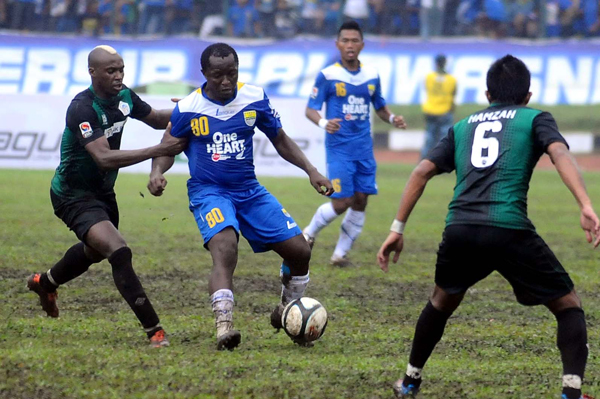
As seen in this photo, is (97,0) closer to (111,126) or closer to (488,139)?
(111,126)

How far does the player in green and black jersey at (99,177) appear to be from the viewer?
6570mm

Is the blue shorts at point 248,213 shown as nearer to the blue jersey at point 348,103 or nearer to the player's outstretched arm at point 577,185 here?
the player's outstretched arm at point 577,185

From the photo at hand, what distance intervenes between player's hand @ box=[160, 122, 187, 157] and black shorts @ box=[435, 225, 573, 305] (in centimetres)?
225

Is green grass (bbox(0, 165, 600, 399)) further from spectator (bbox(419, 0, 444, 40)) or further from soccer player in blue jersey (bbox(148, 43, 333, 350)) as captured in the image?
spectator (bbox(419, 0, 444, 40))

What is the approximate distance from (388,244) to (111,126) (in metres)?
2.68

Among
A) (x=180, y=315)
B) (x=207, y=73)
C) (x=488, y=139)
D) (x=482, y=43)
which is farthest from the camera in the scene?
(x=482, y=43)

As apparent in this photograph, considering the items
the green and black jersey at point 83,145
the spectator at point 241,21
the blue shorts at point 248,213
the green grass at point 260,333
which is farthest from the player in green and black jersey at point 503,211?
the spectator at point 241,21

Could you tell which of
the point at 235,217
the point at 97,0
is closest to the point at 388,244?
the point at 235,217

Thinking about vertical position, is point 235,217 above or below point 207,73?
below

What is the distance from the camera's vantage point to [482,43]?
26891mm

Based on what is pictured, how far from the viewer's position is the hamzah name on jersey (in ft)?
16.6

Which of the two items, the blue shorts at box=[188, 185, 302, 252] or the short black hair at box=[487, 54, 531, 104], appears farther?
the blue shorts at box=[188, 185, 302, 252]

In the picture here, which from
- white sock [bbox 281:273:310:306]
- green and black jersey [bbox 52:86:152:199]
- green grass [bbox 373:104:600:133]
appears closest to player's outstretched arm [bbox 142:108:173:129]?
green and black jersey [bbox 52:86:152:199]

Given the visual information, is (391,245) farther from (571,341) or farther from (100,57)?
(100,57)
